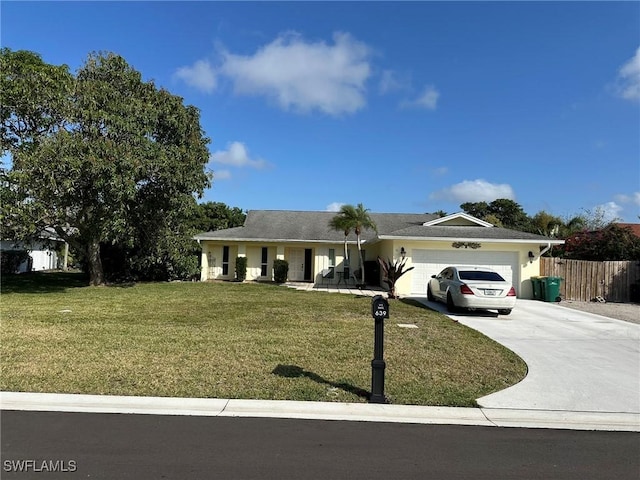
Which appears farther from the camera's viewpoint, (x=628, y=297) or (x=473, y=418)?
(x=628, y=297)

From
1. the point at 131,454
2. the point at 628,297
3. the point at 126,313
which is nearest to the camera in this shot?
the point at 131,454

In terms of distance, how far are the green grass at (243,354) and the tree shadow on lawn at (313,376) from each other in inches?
0.6

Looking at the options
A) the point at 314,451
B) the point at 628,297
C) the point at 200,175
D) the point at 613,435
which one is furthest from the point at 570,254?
the point at 314,451

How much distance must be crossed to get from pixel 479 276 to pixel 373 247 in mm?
12748

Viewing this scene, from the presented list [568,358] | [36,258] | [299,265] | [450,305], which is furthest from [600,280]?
[36,258]

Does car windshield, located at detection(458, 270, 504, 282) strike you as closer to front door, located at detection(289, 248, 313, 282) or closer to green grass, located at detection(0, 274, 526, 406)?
green grass, located at detection(0, 274, 526, 406)

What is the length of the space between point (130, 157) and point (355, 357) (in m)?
12.7

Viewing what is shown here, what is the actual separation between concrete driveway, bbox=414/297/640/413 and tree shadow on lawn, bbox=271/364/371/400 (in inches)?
59.5

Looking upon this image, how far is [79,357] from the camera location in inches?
281

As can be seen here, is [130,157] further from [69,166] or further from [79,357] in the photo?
[79,357]

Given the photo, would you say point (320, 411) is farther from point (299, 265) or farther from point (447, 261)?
point (299, 265)

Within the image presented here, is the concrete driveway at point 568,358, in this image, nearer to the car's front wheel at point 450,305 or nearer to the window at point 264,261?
the car's front wheel at point 450,305

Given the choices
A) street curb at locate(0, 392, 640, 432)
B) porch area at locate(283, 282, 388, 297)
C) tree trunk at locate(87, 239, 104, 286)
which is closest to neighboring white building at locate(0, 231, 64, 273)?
tree trunk at locate(87, 239, 104, 286)

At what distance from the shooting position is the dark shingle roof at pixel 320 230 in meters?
19.9
